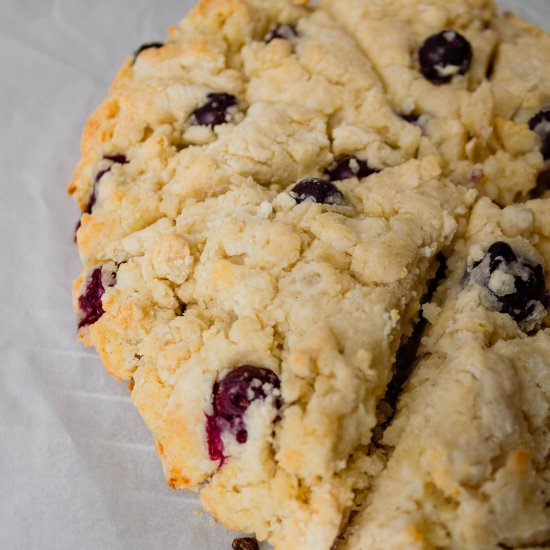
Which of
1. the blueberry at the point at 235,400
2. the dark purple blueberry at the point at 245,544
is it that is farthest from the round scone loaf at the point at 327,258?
the dark purple blueberry at the point at 245,544

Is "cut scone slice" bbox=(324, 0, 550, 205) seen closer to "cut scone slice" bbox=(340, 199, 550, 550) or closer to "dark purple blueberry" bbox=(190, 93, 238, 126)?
"cut scone slice" bbox=(340, 199, 550, 550)

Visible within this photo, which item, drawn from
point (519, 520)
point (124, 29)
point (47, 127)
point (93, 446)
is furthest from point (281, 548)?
point (124, 29)

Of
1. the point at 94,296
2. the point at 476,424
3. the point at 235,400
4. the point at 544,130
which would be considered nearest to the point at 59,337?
the point at 94,296

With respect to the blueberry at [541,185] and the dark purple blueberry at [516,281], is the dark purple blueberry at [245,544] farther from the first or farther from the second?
the blueberry at [541,185]

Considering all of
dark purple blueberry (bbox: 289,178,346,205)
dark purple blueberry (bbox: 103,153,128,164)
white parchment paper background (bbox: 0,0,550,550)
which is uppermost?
dark purple blueberry (bbox: 289,178,346,205)

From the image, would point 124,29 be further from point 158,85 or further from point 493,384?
point 493,384

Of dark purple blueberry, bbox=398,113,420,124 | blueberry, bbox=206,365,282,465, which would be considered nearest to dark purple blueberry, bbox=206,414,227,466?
blueberry, bbox=206,365,282,465

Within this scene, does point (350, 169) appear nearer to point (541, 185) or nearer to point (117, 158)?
point (541, 185)
